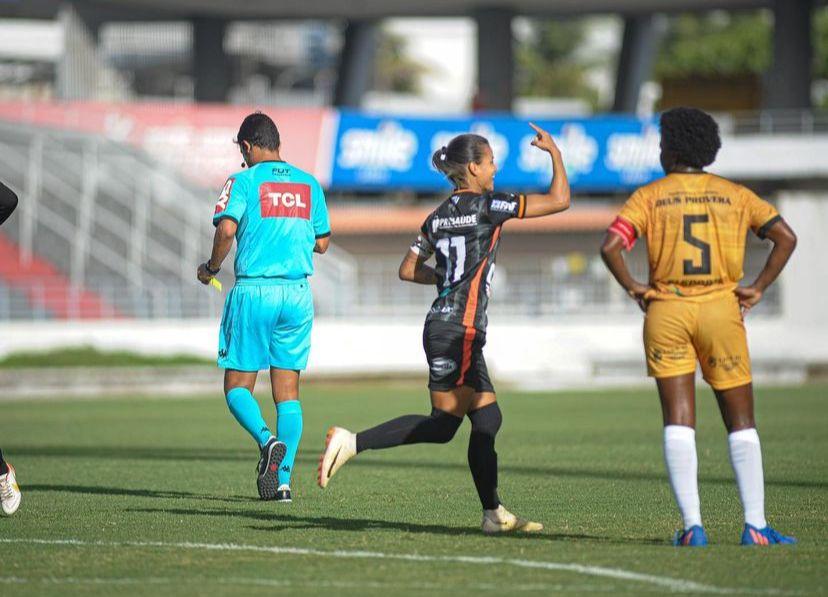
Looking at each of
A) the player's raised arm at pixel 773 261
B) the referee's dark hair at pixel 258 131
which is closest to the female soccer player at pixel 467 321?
the player's raised arm at pixel 773 261

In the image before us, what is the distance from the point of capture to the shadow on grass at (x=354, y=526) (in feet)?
27.0

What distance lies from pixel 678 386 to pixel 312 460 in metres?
7.18

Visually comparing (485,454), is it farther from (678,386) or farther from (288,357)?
(288,357)

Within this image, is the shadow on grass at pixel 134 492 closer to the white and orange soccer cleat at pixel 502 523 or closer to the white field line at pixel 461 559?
the white field line at pixel 461 559

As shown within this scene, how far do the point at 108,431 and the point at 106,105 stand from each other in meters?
28.4

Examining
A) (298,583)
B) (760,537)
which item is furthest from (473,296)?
(298,583)

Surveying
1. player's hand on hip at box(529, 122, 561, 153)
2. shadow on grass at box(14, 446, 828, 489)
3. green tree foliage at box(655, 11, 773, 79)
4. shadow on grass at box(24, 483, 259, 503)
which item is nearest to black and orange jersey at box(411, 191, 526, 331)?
player's hand on hip at box(529, 122, 561, 153)

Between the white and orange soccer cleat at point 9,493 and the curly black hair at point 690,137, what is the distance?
14.5ft

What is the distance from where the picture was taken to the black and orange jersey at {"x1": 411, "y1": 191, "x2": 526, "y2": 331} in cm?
845

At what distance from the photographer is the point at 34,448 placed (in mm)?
16406

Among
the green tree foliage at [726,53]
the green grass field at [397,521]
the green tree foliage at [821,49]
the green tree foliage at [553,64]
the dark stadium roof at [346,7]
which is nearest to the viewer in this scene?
the green grass field at [397,521]

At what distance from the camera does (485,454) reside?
8.46m

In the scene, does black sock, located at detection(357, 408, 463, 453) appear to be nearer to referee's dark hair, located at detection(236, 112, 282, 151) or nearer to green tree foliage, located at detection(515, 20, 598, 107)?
referee's dark hair, located at detection(236, 112, 282, 151)

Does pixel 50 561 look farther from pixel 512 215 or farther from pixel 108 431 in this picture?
pixel 108 431
